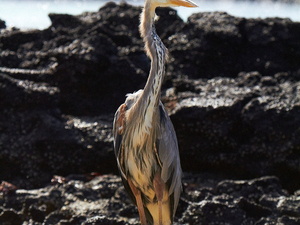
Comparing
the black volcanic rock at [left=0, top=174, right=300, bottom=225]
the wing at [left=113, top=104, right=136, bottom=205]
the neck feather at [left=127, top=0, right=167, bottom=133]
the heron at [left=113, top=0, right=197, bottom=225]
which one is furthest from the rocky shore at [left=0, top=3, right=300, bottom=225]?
the neck feather at [left=127, top=0, right=167, bottom=133]

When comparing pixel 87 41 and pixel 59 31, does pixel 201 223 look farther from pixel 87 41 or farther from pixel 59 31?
pixel 59 31

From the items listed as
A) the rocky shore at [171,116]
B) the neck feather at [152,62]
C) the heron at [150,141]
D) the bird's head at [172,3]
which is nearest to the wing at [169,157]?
the heron at [150,141]

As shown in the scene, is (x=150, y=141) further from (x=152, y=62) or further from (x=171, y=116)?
(x=171, y=116)

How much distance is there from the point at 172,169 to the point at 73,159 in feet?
5.62

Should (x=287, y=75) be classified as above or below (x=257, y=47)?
below

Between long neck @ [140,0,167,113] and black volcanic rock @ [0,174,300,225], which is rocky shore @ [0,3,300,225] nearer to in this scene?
black volcanic rock @ [0,174,300,225]

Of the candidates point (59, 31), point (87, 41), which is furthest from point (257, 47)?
point (59, 31)

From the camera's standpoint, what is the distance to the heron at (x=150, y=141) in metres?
2.43

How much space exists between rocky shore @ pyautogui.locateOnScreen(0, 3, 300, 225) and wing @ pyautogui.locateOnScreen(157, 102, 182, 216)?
1.58 ft

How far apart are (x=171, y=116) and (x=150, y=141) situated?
1384 millimetres

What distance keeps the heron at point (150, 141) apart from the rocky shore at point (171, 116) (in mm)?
406

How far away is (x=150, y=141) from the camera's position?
2.60m

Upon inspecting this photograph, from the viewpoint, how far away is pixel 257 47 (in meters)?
5.12

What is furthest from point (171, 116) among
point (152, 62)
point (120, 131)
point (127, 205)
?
point (152, 62)
